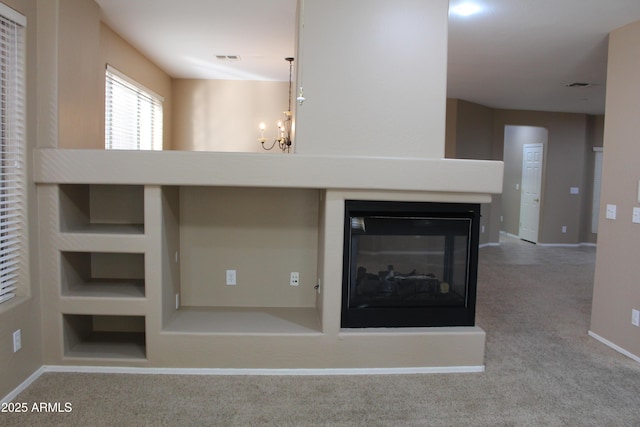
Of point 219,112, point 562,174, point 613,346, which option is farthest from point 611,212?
point 562,174

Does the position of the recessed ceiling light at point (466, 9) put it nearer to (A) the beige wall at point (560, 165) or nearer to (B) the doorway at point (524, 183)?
(A) the beige wall at point (560, 165)

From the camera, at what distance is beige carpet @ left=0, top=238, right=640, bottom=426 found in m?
2.46

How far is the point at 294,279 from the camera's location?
137 inches

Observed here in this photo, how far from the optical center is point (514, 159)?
10.1 metres

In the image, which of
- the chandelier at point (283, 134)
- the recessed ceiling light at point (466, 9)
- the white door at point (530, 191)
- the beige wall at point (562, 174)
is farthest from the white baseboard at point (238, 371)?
the white door at point (530, 191)

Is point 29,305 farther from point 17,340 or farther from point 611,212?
point 611,212

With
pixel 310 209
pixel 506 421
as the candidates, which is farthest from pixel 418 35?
pixel 506 421

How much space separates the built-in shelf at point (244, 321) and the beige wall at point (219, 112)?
374 centimetres

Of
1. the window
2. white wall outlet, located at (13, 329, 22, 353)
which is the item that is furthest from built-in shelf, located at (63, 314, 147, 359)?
the window

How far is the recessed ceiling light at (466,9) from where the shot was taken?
3.41m

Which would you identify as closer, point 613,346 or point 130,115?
point 613,346

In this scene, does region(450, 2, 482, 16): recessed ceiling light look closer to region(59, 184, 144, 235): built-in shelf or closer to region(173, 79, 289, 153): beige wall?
region(59, 184, 144, 235): built-in shelf

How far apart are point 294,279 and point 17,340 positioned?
176cm

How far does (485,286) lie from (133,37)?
4.75 meters
